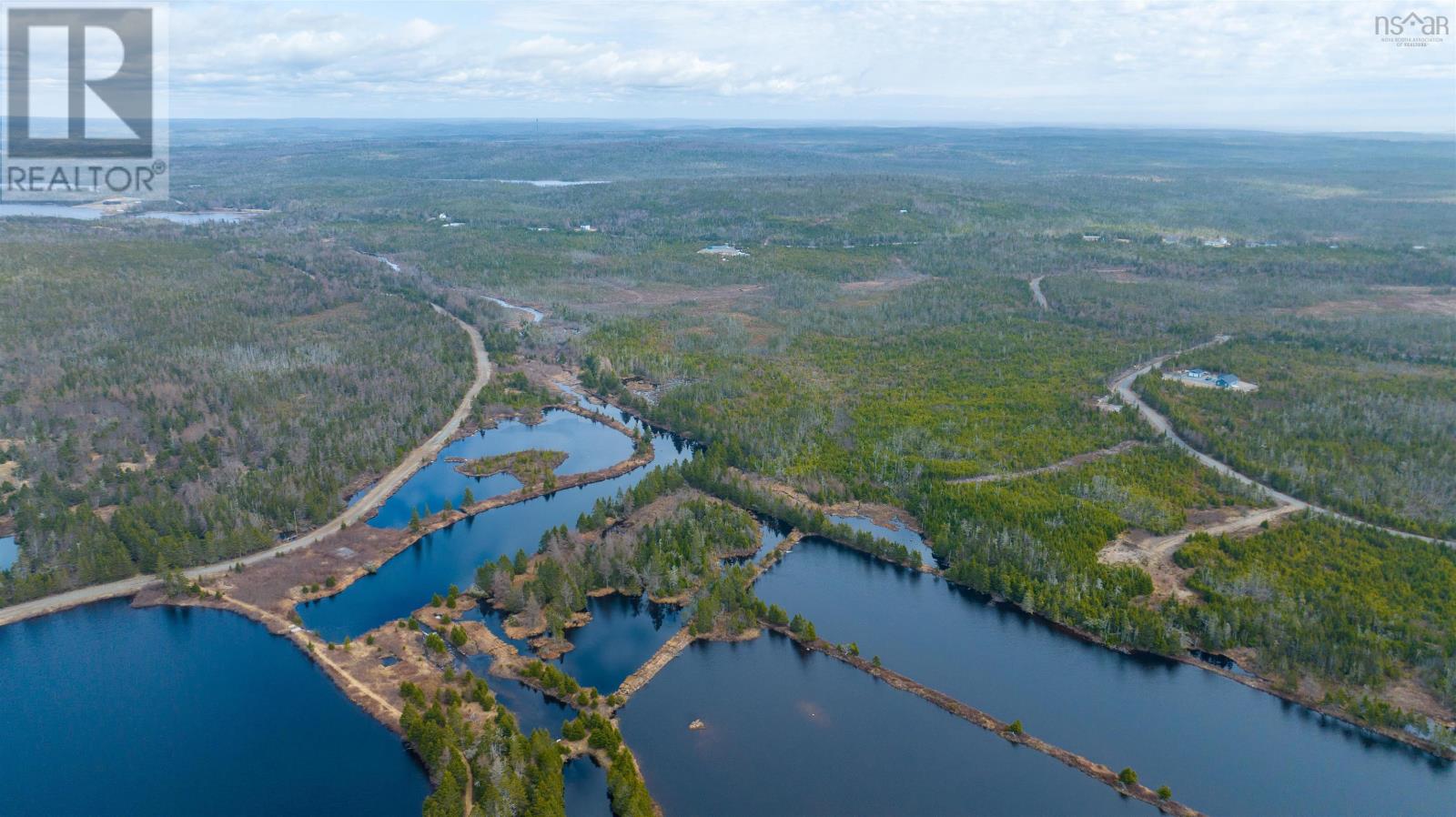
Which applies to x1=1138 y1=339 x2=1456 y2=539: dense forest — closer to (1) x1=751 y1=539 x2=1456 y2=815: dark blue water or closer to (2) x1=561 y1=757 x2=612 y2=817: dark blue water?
(1) x1=751 y1=539 x2=1456 y2=815: dark blue water

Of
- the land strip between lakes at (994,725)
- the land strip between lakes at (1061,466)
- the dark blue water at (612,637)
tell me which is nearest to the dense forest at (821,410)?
the land strip between lakes at (1061,466)

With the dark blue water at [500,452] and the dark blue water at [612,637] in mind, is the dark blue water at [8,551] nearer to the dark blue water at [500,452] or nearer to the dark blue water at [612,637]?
the dark blue water at [500,452]

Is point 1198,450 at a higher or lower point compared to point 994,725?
higher

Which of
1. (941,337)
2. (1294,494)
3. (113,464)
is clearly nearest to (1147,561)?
(1294,494)

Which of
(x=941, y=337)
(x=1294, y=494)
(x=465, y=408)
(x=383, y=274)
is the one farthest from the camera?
(x=383, y=274)

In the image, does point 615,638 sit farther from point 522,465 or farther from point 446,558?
point 522,465

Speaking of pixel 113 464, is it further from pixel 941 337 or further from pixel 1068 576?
pixel 941 337

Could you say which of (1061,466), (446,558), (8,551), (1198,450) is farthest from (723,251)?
(8,551)
